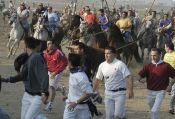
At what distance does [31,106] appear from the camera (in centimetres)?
833

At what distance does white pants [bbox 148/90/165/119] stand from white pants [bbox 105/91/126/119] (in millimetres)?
938

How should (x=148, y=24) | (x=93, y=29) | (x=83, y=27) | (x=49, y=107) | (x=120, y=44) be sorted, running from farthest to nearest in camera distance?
1. (x=148, y=24)
2. (x=120, y=44)
3. (x=83, y=27)
4. (x=93, y=29)
5. (x=49, y=107)

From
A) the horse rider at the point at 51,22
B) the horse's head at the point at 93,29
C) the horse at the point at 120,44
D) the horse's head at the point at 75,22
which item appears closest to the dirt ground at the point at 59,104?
the horse's head at the point at 93,29

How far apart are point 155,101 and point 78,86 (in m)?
2.72

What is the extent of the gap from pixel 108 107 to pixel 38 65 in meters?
1.80

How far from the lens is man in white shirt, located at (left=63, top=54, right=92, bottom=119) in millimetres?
7902

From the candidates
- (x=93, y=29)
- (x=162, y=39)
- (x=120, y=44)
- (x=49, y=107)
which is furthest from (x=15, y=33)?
(x=49, y=107)

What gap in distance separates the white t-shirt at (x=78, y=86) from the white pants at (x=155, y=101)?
2471 millimetres

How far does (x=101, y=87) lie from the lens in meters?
16.9

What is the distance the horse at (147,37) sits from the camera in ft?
82.1

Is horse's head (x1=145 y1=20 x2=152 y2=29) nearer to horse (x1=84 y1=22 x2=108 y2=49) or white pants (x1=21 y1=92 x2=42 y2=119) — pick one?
horse (x1=84 y1=22 x2=108 y2=49)

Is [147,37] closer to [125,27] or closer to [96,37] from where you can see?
[125,27]

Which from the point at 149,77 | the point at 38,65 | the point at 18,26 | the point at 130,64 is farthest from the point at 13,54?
the point at 38,65

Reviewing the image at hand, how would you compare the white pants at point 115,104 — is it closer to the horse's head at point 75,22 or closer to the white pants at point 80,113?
the white pants at point 80,113
